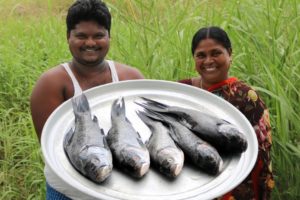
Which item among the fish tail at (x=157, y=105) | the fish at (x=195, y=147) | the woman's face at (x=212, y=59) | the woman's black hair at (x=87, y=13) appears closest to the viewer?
the fish at (x=195, y=147)

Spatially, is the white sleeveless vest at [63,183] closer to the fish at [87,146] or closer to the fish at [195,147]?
the fish at [87,146]

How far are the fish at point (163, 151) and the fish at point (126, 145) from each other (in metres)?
0.04

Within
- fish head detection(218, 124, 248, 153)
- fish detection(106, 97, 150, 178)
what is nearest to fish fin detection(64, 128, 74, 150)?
fish detection(106, 97, 150, 178)

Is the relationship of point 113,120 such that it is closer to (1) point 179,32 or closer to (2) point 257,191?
(2) point 257,191

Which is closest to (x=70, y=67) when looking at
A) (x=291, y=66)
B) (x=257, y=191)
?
(x=257, y=191)

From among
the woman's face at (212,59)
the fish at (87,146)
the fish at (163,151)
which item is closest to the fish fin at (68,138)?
the fish at (87,146)

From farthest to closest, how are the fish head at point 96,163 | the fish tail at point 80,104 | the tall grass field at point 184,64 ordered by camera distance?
→ the tall grass field at point 184,64 < the fish tail at point 80,104 < the fish head at point 96,163

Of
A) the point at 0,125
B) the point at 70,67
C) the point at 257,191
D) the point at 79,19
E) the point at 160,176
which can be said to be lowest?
the point at 0,125

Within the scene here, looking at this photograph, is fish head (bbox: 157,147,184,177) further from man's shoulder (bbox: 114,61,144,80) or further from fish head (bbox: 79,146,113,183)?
man's shoulder (bbox: 114,61,144,80)

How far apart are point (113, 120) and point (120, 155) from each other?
193 mm

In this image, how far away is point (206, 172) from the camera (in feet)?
4.68

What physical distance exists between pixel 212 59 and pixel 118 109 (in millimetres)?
→ 480

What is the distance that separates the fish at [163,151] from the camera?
1.37 metres

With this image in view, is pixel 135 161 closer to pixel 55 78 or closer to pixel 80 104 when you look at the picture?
pixel 80 104
